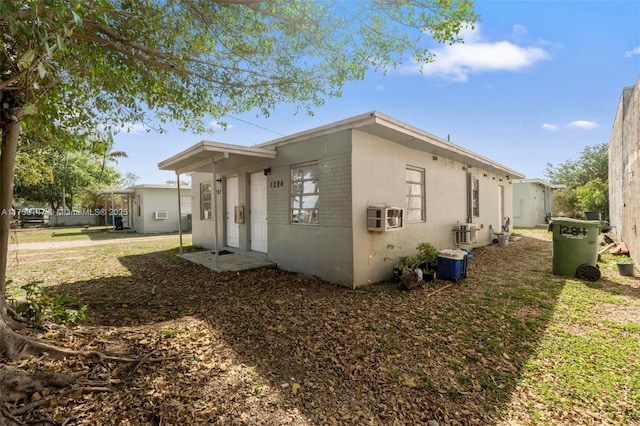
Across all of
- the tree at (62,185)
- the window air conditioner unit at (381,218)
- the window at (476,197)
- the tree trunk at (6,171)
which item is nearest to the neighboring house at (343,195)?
the window air conditioner unit at (381,218)

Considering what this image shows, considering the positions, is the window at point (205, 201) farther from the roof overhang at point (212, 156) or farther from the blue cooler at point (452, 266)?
the blue cooler at point (452, 266)

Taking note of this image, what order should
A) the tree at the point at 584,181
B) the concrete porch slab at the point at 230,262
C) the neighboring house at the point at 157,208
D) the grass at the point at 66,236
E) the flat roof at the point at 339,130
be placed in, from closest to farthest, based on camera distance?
the flat roof at the point at 339,130
the concrete porch slab at the point at 230,262
the grass at the point at 66,236
the tree at the point at 584,181
the neighboring house at the point at 157,208

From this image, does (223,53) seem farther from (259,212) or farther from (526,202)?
(526,202)

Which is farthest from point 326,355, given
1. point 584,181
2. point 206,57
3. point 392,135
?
point 584,181

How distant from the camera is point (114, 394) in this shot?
2.26 meters

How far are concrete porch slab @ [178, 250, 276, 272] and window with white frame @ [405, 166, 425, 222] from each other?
3521 mm

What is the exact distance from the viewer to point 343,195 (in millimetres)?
5371

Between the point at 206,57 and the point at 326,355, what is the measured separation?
18.6 ft

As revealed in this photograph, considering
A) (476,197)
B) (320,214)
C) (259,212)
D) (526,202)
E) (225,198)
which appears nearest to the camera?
(320,214)

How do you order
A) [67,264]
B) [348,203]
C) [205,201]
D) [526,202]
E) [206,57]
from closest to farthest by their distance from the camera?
1. [348,203]
2. [206,57]
3. [67,264]
4. [205,201]
5. [526,202]

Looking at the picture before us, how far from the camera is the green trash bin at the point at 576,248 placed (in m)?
5.75

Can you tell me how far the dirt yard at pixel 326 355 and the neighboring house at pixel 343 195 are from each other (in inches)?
31.9

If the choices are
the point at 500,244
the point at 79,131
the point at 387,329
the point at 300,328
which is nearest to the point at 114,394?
the point at 300,328

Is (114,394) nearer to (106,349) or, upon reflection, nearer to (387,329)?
(106,349)
